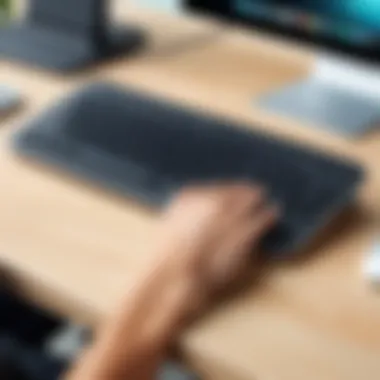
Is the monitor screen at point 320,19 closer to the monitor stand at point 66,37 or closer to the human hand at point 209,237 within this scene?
the monitor stand at point 66,37

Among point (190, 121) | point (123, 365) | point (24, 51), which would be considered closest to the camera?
point (123, 365)

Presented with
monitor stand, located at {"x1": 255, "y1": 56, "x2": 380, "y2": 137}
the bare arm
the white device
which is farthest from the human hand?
monitor stand, located at {"x1": 255, "y1": 56, "x2": 380, "y2": 137}

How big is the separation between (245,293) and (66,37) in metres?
0.71

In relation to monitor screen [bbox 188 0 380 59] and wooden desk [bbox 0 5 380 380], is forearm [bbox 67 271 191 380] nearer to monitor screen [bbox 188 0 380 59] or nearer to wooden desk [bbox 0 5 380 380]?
wooden desk [bbox 0 5 380 380]

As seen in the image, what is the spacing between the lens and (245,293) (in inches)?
36.5

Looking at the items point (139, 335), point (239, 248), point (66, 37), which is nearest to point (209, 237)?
point (239, 248)

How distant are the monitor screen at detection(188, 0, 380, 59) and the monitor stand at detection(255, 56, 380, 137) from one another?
3cm

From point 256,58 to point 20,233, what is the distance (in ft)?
2.06

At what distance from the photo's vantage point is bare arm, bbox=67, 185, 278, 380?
0.85 m

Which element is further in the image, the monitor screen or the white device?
the monitor screen

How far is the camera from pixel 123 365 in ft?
2.78

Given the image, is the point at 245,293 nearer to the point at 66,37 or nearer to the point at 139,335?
the point at 139,335

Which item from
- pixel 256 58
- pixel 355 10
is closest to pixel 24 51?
pixel 256 58

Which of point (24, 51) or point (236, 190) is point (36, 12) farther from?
point (236, 190)
